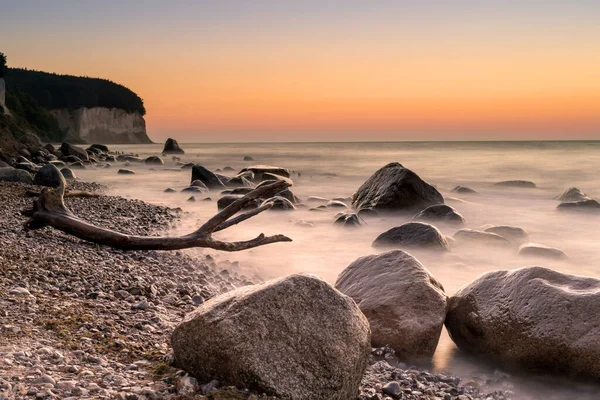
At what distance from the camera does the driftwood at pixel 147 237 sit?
638 centimetres

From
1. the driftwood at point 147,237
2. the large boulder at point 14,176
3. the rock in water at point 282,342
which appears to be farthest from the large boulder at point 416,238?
the large boulder at point 14,176

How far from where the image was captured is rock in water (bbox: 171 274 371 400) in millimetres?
2906

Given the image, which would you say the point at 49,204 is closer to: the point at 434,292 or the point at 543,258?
the point at 434,292

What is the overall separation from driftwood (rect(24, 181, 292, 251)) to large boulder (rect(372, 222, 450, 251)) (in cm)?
248

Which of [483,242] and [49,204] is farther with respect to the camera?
[483,242]

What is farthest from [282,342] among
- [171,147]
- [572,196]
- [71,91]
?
[71,91]

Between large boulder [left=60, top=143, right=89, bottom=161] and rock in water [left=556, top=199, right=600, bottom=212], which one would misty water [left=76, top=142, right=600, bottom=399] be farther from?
large boulder [left=60, top=143, right=89, bottom=161]

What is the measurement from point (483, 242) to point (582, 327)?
5.12m

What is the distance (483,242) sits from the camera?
8758 mm

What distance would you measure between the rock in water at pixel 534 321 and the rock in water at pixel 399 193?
7103 millimetres

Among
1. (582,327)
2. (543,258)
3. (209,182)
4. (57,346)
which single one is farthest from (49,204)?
(209,182)

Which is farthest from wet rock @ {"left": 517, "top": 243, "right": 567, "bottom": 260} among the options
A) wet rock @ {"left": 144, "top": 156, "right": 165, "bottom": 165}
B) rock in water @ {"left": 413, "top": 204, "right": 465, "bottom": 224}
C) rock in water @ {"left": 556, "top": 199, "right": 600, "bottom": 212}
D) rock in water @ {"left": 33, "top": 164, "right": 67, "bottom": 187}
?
wet rock @ {"left": 144, "top": 156, "right": 165, "bottom": 165}

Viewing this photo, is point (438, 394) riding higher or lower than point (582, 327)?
lower

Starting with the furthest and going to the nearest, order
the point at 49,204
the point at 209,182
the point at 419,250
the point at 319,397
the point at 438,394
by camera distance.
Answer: the point at 209,182 < the point at 419,250 < the point at 49,204 < the point at 438,394 < the point at 319,397
